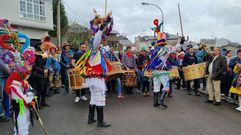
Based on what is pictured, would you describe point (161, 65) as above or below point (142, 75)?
above

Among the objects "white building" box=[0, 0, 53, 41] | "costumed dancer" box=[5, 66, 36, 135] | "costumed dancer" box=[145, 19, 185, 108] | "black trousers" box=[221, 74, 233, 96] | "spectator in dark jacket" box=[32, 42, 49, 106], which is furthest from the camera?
"white building" box=[0, 0, 53, 41]

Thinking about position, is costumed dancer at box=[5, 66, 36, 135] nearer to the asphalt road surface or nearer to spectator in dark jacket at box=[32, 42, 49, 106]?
the asphalt road surface

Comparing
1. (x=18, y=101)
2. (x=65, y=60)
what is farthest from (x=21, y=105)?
(x=65, y=60)

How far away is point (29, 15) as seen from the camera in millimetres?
25312

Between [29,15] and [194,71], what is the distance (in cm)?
2127

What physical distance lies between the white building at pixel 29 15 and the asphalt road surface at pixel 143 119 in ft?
58.8

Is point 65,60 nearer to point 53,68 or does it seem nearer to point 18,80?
point 53,68

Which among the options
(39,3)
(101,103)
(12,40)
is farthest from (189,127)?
(39,3)

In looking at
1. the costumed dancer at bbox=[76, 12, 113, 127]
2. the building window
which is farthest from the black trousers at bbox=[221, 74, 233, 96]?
the building window

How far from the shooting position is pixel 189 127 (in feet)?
17.5

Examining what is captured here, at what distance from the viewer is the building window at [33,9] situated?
80.7 ft

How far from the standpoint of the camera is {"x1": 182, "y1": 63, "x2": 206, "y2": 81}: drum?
28.5ft

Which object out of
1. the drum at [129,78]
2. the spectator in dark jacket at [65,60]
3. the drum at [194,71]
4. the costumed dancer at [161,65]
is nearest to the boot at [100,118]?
the costumed dancer at [161,65]

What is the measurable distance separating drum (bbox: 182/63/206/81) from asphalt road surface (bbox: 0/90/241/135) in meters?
0.93
